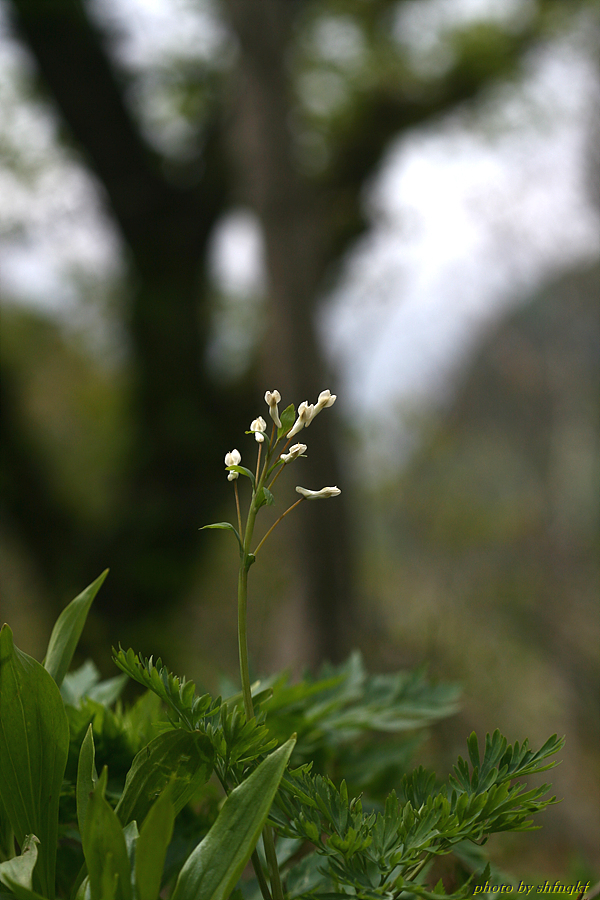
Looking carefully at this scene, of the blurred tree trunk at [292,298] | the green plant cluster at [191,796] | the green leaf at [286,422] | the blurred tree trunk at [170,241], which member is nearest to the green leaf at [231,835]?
the green plant cluster at [191,796]

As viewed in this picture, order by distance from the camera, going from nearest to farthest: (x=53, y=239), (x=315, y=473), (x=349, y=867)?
1. (x=349, y=867)
2. (x=315, y=473)
3. (x=53, y=239)

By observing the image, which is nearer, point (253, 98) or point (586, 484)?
point (253, 98)

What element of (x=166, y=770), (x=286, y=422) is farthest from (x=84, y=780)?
(x=286, y=422)

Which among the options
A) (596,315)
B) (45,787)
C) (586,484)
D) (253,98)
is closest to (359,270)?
(596,315)

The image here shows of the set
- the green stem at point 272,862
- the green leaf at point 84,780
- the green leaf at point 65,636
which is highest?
the green leaf at point 65,636

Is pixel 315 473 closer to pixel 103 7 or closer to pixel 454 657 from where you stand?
pixel 454 657

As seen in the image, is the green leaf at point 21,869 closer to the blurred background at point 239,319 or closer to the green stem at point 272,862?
the green stem at point 272,862
